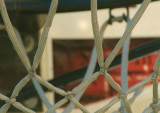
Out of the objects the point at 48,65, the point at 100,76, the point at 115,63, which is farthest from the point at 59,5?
the point at 100,76

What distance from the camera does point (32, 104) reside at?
3.14ft

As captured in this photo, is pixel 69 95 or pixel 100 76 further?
pixel 100 76

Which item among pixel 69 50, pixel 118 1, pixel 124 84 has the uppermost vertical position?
pixel 69 50

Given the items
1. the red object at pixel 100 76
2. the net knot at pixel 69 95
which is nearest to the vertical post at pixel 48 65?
the red object at pixel 100 76

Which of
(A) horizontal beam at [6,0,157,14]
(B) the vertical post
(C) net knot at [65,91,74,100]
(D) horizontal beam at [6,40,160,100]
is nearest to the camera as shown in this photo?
(C) net knot at [65,91,74,100]

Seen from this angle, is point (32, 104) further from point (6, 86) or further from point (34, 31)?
point (34, 31)

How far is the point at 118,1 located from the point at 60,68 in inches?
23.8

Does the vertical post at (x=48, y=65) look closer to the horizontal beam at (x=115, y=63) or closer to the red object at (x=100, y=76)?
the red object at (x=100, y=76)

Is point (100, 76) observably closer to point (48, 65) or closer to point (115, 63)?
point (48, 65)

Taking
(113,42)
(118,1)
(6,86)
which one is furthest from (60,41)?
(118,1)

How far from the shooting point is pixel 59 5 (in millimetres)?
650

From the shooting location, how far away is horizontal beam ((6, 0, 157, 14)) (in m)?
0.61

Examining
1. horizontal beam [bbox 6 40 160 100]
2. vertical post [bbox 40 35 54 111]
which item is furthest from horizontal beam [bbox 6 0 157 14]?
vertical post [bbox 40 35 54 111]

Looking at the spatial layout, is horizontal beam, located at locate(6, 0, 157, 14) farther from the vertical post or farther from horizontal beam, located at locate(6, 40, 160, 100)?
the vertical post
